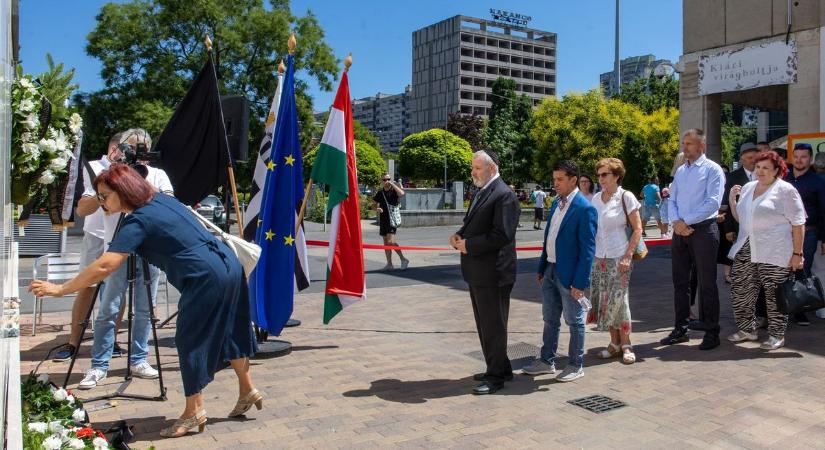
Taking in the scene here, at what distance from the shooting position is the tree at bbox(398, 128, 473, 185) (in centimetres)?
5397

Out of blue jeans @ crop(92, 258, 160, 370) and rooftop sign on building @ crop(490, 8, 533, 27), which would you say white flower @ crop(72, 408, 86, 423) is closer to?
blue jeans @ crop(92, 258, 160, 370)

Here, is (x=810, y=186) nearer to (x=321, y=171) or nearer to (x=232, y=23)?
(x=321, y=171)

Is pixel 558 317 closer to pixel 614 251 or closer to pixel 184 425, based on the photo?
pixel 614 251

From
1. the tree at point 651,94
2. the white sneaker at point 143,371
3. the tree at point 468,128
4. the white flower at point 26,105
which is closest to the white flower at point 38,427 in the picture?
the white flower at point 26,105

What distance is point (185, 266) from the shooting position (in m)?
4.04

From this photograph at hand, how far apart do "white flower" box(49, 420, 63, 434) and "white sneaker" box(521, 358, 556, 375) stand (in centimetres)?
354

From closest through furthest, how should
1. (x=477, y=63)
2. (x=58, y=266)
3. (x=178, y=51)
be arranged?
(x=58, y=266)
(x=178, y=51)
(x=477, y=63)

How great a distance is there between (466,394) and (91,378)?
2.94 metres

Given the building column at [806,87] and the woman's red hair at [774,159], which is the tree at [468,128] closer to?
the building column at [806,87]

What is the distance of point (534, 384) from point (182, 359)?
2736 millimetres

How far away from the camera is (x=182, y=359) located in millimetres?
4176

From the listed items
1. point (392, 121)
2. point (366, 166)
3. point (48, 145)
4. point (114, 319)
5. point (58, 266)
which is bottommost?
point (114, 319)

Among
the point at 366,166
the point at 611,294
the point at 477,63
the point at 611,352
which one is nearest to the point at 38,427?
the point at 611,294

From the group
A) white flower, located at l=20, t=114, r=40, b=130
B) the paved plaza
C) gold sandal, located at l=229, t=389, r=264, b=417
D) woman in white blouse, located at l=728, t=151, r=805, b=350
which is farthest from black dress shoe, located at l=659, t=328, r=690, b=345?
white flower, located at l=20, t=114, r=40, b=130
